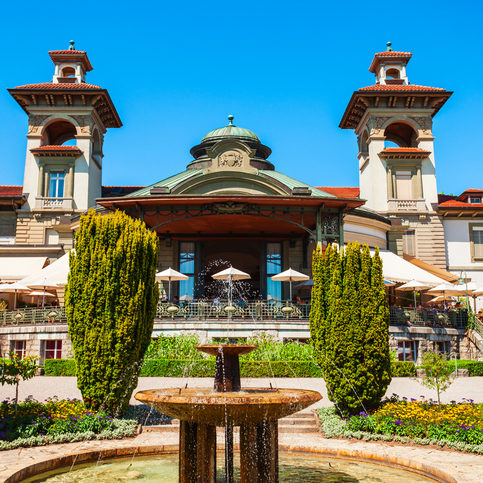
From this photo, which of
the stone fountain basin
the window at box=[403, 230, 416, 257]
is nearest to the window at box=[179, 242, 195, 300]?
the window at box=[403, 230, 416, 257]

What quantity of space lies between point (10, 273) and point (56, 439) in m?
21.4

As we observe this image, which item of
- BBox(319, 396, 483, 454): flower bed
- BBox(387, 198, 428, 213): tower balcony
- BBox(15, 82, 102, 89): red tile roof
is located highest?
BBox(15, 82, 102, 89): red tile roof

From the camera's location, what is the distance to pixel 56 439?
10.4 meters

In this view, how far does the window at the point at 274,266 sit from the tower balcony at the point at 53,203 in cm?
1508

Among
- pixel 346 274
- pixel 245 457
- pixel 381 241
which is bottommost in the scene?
pixel 245 457

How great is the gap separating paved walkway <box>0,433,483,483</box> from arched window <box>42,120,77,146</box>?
102 feet

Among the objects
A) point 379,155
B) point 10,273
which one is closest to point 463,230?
point 379,155

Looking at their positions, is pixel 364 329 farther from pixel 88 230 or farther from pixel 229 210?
pixel 229 210

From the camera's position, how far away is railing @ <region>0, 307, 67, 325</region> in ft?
68.4

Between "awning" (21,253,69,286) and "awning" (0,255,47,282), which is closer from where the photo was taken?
"awning" (21,253,69,286)

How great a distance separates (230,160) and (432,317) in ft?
38.8

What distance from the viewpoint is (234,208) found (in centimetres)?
2186

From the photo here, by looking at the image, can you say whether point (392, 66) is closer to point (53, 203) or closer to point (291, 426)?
point (53, 203)

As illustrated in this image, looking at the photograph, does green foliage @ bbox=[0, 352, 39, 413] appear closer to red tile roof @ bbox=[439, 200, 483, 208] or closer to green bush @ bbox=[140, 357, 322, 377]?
green bush @ bbox=[140, 357, 322, 377]
